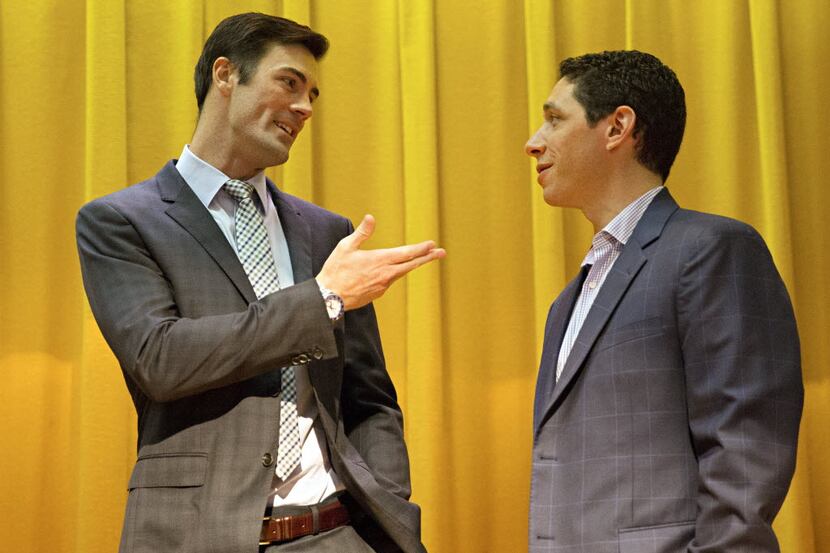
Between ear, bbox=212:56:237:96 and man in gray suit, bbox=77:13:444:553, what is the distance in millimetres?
57

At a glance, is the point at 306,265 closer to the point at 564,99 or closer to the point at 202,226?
the point at 202,226

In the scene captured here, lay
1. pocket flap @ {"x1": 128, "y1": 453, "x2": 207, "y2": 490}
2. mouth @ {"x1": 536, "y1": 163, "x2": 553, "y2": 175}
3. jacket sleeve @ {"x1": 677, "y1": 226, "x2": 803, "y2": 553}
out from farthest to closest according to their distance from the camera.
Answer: mouth @ {"x1": 536, "y1": 163, "x2": 553, "y2": 175} → pocket flap @ {"x1": 128, "y1": 453, "x2": 207, "y2": 490} → jacket sleeve @ {"x1": 677, "y1": 226, "x2": 803, "y2": 553}

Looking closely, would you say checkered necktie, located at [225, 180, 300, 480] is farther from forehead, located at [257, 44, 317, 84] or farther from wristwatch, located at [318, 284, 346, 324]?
forehead, located at [257, 44, 317, 84]

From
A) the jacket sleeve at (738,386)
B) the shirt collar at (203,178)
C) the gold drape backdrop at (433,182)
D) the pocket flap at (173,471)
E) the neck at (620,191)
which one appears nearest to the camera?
the jacket sleeve at (738,386)

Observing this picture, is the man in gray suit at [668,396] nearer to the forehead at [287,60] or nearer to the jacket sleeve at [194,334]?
the jacket sleeve at [194,334]

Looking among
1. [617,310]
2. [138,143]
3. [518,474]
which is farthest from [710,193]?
[138,143]

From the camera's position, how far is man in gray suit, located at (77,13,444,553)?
1.74m

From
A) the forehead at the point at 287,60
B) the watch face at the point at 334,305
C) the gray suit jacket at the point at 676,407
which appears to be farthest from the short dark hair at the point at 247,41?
the gray suit jacket at the point at 676,407

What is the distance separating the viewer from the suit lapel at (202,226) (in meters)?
1.88

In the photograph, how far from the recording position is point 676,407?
1.79 m

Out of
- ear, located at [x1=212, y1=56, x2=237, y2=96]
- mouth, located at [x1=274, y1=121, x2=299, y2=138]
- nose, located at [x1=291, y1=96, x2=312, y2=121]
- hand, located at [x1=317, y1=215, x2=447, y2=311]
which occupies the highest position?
ear, located at [x1=212, y1=56, x2=237, y2=96]

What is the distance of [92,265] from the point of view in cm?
186

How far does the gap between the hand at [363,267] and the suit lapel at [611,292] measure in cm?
32

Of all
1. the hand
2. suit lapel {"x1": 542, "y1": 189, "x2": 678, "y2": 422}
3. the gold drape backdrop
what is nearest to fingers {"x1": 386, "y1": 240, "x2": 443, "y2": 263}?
the hand
